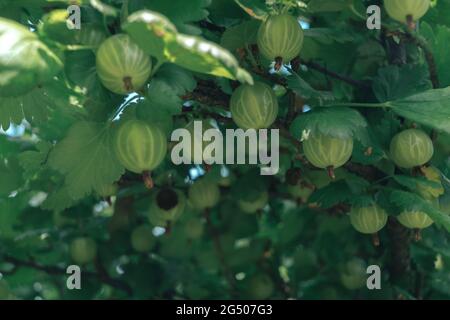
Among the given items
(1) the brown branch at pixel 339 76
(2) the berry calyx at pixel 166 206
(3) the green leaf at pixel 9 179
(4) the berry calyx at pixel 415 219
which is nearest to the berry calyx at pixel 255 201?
(2) the berry calyx at pixel 166 206

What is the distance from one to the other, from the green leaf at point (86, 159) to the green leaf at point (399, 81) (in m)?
0.68

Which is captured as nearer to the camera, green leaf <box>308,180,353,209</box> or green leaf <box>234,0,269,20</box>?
green leaf <box>234,0,269,20</box>

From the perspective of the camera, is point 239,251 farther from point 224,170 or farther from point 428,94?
point 428,94

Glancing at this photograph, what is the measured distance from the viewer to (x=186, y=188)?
7.52 ft

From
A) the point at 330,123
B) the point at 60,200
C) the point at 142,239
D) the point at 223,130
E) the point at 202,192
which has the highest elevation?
the point at 330,123

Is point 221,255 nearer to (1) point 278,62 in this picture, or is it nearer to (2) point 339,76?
(2) point 339,76

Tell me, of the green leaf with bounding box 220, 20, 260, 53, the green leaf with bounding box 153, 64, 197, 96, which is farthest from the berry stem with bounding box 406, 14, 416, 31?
the green leaf with bounding box 153, 64, 197, 96

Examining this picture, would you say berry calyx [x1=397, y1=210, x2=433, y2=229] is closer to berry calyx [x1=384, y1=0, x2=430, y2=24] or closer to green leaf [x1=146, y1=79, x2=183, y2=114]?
berry calyx [x1=384, y1=0, x2=430, y2=24]

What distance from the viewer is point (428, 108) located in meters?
1.55

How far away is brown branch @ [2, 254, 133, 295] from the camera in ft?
8.35

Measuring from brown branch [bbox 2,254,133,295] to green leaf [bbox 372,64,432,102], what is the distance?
1.28 meters

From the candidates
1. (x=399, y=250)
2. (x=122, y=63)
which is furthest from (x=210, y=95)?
(x=399, y=250)

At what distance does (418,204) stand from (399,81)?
1.10 ft

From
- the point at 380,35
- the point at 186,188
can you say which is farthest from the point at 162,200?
the point at 380,35
